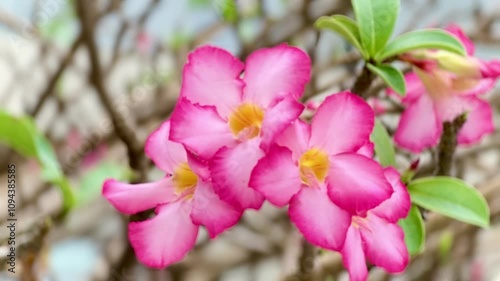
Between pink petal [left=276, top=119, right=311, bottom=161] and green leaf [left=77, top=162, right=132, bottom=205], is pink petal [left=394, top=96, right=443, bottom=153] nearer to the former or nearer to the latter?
pink petal [left=276, top=119, right=311, bottom=161]

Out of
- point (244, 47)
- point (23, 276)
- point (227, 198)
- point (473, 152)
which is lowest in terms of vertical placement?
point (473, 152)

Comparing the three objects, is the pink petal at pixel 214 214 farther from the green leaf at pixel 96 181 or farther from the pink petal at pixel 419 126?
the green leaf at pixel 96 181

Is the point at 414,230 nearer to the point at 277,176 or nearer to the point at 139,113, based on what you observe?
the point at 277,176

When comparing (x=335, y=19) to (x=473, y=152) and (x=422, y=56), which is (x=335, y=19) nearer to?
(x=422, y=56)

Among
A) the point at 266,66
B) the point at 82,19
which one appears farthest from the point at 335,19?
the point at 82,19

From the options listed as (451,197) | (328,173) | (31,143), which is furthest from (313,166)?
(31,143)

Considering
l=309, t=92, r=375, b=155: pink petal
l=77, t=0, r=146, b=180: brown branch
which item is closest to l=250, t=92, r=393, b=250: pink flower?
l=309, t=92, r=375, b=155: pink petal
